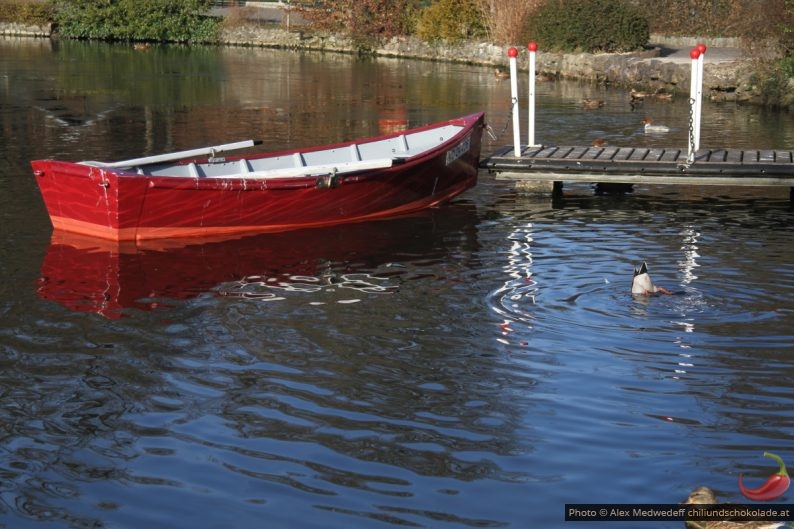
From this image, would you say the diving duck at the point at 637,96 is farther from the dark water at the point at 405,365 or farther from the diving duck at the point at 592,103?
the dark water at the point at 405,365

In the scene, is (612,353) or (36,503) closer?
(36,503)

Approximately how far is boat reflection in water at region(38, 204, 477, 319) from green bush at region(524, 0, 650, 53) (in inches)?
983

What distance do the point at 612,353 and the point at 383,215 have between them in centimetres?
690

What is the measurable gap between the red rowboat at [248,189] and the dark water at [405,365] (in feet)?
1.18

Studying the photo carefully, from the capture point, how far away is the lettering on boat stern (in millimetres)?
16734

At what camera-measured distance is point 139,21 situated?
58812mm

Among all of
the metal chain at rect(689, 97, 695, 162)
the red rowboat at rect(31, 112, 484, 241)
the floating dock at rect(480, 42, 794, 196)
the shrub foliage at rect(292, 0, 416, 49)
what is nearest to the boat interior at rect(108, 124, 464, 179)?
the red rowboat at rect(31, 112, 484, 241)

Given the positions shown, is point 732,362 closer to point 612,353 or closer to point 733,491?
point 612,353

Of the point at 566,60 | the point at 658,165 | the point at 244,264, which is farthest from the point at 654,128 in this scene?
the point at 566,60

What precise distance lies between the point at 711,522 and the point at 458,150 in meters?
10.8

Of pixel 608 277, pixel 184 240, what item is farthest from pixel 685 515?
pixel 184 240

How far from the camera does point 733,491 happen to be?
7.26 metres

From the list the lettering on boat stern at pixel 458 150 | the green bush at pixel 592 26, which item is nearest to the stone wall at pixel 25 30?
the green bush at pixel 592 26

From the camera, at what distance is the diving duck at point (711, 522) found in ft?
20.6
